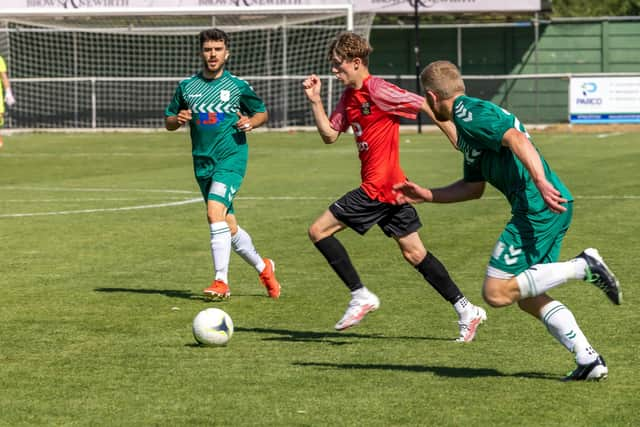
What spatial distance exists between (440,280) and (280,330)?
117 centimetres

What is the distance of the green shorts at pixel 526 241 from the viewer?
6914 mm

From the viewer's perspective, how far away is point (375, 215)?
29.1 feet

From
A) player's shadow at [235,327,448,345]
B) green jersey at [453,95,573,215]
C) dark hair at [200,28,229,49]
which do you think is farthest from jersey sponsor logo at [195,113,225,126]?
green jersey at [453,95,573,215]

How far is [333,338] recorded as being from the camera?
8500mm

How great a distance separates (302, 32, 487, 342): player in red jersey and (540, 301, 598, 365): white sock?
179cm

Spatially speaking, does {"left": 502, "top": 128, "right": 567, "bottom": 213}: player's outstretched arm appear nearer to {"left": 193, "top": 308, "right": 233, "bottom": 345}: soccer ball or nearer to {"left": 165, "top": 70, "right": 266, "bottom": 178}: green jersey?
{"left": 193, "top": 308, "right": 233, "bottom": 345}: soccer ball

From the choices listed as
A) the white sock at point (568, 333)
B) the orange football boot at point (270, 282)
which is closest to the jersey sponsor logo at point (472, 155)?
the white sock at point (568, 333)

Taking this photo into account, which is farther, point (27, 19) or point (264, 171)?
point (27, 19)

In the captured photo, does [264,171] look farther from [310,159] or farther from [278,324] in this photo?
[278,324]

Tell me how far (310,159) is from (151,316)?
1816 centimetres

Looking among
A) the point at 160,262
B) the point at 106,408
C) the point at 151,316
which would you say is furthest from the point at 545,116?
the point at 106,408

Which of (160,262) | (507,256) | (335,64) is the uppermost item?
(335,64)

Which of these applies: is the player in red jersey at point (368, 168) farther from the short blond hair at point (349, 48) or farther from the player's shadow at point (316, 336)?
the player's shadow at point (316, 336)

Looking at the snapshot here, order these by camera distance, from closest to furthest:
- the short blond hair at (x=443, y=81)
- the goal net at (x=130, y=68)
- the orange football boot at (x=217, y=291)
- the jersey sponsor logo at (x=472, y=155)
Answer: the short blond hair at (x=443, y=81), the jersey sponsor logo at (x=472, y=155), the orange football boot at (x=217, y=291), the goal net at (x=130, y=68)
